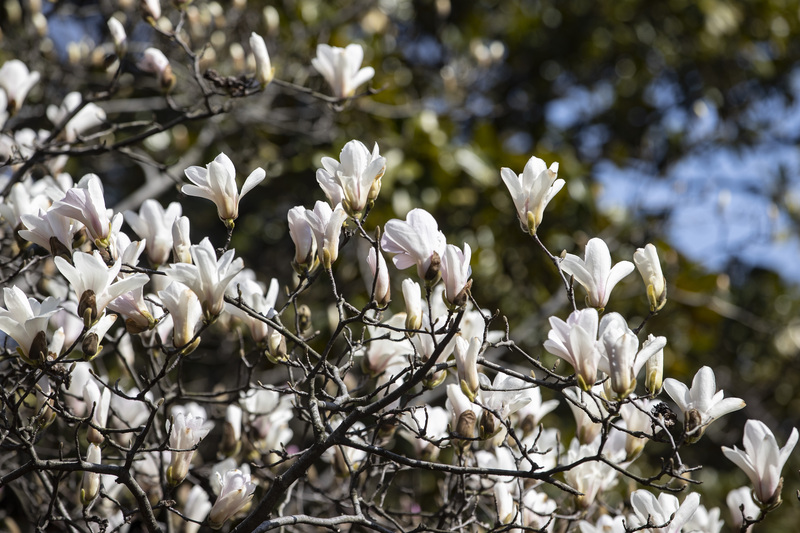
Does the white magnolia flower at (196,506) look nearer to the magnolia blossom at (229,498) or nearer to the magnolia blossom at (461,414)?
the magnolia blossom at (229,498)

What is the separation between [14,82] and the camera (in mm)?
1714

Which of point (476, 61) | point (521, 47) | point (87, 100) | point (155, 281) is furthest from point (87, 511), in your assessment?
point (521, 47)

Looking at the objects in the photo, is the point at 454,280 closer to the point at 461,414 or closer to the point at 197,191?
the point at 461,414

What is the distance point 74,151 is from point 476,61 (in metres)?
2.46

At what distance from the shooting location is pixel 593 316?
979mm

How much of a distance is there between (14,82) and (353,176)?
1.12 m

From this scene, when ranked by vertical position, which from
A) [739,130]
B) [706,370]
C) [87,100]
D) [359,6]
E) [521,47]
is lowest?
[739,130]

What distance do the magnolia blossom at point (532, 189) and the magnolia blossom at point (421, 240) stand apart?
0.54 ft

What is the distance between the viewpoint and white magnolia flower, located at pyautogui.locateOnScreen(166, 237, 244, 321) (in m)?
0.97

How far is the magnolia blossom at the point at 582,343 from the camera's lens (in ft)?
3.15

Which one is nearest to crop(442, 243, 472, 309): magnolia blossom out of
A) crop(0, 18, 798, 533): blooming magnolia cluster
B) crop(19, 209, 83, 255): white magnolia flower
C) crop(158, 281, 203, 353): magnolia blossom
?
crop(0, 18, 798, 533): blooming magnolia cluster

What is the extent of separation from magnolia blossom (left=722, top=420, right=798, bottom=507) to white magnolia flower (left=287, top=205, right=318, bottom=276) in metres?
0.70

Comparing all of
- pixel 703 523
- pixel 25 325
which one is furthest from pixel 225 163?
pixel 703 523

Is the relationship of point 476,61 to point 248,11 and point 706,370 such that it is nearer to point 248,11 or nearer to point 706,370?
point 248,11
